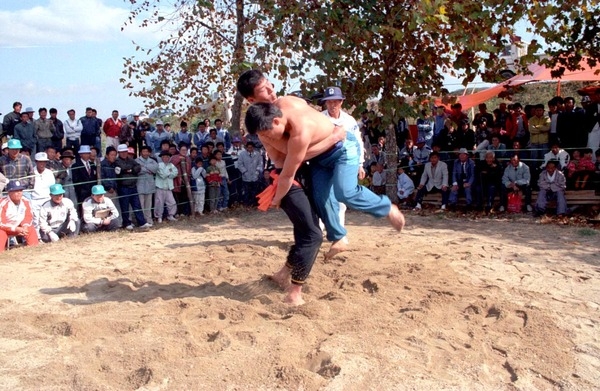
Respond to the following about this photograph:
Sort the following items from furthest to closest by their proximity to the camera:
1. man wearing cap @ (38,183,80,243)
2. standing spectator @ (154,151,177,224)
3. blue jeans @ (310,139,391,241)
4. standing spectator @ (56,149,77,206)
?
standing spectator @ (154,151,177,224) < standing spectator @ (56,149,77,206) < man wearing cap @ (38,183,80,243) < blue jeans @ (310,139,391,241)

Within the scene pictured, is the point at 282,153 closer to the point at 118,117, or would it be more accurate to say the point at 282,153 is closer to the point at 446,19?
the point at 446,19

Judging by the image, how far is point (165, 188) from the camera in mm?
9898

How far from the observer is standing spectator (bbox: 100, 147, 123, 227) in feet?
31.0

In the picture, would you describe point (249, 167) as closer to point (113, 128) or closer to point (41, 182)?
point (41, 182)

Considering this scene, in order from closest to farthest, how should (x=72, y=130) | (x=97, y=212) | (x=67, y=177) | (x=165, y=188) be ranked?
(x=97, y=212)
(x=67, y=177)
(x=165, y=188)
(x=72, y=130)

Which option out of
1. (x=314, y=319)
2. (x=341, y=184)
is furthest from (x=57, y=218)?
(x=314, y=319)

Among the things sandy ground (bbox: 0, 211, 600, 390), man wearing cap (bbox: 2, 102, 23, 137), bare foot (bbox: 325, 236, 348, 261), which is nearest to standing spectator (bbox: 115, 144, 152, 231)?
sandy ground (bbox: 0, 211, 600, 390)

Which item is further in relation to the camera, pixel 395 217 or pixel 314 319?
pixel 395 217

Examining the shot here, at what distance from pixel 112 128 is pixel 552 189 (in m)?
8.42

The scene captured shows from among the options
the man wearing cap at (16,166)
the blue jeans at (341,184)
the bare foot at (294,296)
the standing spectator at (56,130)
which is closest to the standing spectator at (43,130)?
the standing spectator at (56,130)

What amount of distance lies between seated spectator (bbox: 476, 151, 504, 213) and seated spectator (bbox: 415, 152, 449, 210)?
521 millimetres

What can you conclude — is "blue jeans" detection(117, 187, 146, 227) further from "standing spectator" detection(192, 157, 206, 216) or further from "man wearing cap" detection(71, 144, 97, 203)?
"standing spectator" detection(192, 157, 206, 216)

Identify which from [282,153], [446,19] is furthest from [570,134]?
[282,153]

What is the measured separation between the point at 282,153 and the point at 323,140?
34cm
